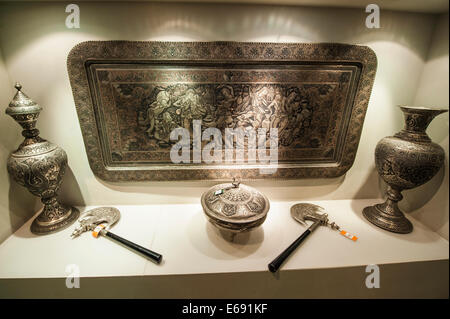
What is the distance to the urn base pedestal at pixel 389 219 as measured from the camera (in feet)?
3.57

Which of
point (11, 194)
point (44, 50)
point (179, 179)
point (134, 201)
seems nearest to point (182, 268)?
point (179, 179)

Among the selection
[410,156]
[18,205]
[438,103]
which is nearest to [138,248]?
[18,205]

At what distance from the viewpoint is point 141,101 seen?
1.07 m

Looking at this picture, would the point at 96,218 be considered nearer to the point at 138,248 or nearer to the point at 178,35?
the point at 138,248

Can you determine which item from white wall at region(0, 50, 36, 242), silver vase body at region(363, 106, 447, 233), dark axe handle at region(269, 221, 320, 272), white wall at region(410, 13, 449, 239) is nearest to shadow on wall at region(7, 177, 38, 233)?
white wall at region(0, 50, 36, 242)

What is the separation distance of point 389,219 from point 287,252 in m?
0.72

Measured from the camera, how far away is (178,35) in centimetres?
99

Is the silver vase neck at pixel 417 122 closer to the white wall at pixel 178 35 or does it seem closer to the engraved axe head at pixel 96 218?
the white wall at pixel 178 35

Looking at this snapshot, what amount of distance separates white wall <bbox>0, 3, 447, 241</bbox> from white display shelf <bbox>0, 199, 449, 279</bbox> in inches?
13.8

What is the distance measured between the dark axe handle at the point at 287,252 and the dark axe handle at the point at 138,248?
0.53 metres

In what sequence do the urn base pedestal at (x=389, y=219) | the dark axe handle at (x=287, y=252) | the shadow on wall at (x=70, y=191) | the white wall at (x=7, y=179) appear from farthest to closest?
the shadow on wall at (x=70, y=191)
the urn base pedestal at (x=389, y=219)
the white wall at (x=7, y=179)
the dark axe handle at (x=287, y=252)

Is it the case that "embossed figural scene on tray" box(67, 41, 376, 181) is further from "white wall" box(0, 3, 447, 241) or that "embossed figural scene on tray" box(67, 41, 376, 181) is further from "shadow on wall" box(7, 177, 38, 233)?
"shadow on wall" box(7, 177, 38, 233)

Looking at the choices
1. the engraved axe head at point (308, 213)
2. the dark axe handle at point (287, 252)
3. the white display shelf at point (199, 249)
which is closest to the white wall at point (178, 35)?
the white display shelf at point (199, 249)

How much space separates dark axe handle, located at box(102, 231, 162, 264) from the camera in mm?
893
